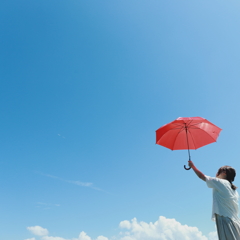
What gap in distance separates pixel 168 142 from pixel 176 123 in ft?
3.01

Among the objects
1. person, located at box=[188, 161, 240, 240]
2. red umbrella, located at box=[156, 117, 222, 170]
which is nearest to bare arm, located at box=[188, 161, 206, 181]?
person, located at box=[188, 161, 240, 240]

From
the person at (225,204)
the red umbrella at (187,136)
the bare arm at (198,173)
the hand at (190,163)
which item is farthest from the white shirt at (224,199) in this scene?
the red umbrella at (187,136)

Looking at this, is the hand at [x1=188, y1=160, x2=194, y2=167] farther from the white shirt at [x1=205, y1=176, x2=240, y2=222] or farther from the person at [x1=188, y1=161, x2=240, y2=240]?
the white shirt at [x1=205, y1=176, x2=240, y2=222]

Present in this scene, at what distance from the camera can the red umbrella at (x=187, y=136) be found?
7.59 m

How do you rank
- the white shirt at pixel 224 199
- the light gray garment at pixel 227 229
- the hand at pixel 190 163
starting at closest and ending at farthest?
the light gray garment at pixel 227 229, the white shirt at pixel 224 199, the hand at pixel 190 163

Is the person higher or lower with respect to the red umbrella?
lower

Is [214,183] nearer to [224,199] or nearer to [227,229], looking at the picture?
[224,199]

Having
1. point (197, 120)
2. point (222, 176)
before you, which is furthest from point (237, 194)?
point (197, 120)

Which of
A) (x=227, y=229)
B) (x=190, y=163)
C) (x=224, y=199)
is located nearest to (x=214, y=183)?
(x=224, y=199)

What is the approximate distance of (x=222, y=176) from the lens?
5.07 m

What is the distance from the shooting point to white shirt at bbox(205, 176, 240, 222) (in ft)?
15.4

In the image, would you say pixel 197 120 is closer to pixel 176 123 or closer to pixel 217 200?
pixel 176 123

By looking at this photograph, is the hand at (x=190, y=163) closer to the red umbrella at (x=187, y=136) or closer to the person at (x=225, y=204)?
the person at (x=225, y=204)

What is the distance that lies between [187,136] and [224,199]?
127 inches
